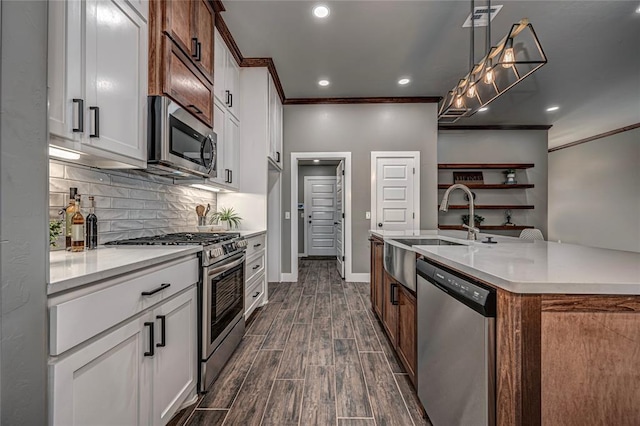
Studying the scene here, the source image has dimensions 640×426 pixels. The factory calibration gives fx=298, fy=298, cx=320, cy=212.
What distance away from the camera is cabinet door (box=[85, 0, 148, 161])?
1.33 meters

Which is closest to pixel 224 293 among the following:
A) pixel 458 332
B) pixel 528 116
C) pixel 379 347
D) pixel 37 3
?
pixel 379 347

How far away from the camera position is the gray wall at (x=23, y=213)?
73cm

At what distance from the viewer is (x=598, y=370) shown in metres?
0.87

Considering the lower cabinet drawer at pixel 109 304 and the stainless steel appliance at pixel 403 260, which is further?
the stainless steel appliance at pixel 403 260

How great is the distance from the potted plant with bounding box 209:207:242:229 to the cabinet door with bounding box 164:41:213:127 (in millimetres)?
1131

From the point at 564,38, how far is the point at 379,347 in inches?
148

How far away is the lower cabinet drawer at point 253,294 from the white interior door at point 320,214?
4.10m

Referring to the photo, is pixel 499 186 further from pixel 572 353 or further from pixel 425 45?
pixel 572 353

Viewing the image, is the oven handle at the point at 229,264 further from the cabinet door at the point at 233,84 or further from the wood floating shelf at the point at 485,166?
the wood floating shelf at the point at 485,166

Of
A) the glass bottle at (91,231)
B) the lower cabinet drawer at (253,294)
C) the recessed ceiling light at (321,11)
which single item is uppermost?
the recessed ceiling light at (321,11)

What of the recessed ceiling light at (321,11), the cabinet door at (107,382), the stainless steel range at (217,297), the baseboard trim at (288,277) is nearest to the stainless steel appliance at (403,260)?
the stainless steel range at (217,297)

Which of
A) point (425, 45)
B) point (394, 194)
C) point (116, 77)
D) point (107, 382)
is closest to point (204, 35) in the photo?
point (116, 77)

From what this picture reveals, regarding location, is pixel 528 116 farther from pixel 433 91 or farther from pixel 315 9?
pixel 315 9

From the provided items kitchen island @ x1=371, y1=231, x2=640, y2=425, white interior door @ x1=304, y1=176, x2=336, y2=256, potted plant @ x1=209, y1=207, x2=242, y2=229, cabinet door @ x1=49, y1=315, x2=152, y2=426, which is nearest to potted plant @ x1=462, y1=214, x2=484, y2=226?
white interior door @ x1=304, y1=176, x2=336, y2=256
